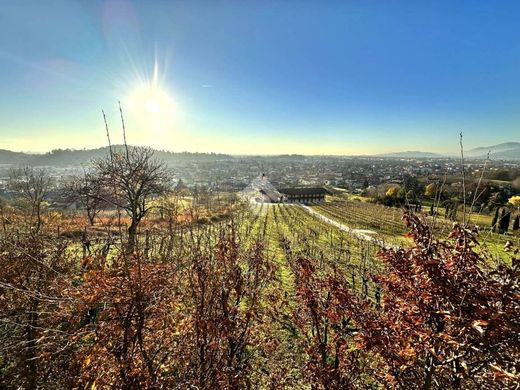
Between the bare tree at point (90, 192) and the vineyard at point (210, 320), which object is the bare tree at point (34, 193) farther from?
the vineyard at point (210, 320)

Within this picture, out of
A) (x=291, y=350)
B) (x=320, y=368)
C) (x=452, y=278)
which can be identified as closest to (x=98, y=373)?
(x=320, y=368)

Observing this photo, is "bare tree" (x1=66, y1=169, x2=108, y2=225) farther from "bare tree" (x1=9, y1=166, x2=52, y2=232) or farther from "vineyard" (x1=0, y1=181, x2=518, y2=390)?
"vineyard" (x1=0, y1=181, x2=518, y2=390)

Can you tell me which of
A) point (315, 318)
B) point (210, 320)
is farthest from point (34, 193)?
point (315, 318)

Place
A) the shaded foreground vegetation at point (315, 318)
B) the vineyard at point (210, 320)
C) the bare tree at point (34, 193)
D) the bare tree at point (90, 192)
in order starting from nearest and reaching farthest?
1. the shaded foreground vegetation at point (315, 318)
2. the vineyard at point (210, 320)
3. the bare tree at point (34, 193)
4. the bare tree at point (90, 192)

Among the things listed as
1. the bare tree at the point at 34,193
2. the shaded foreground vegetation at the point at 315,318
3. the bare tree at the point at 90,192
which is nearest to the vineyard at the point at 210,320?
the shaded foreground vegetation at the point at 315,318

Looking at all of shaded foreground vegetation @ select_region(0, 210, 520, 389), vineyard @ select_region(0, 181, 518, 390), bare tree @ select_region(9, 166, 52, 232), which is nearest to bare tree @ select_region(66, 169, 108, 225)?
bare tree @ select_region(9, 166, 52, 232)

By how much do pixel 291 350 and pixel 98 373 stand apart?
7.78 meters

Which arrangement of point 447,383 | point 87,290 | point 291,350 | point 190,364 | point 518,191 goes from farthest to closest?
point 518,191
point 291,350
point 190,364
point 87,290
point 447,383

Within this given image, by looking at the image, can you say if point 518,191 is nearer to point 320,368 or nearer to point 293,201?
point 293,201

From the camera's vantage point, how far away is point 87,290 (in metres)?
4.12

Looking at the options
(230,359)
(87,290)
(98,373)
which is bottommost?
(230,359)

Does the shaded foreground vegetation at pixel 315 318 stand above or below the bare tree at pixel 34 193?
below

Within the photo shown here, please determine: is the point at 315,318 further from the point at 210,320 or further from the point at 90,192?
the point at 90,192

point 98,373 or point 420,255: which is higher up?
point 420,255
